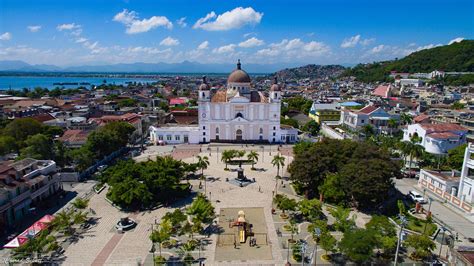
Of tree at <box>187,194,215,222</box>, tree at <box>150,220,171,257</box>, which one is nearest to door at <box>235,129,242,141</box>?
tree at <box>187,194,215,222</box>

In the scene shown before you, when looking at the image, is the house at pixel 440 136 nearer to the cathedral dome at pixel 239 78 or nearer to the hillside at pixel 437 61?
the cathedral dome at pixel 239 78

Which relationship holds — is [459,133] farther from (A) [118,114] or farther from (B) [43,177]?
(A) [118,114]

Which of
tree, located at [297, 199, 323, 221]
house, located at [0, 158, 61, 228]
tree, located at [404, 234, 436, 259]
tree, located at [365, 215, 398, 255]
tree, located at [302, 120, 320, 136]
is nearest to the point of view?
tree, located at [404, 234, 436, 259]

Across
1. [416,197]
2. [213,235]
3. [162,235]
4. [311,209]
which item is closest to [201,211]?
[213,235]

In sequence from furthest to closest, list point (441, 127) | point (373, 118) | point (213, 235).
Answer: point (373, 118), point (441, 127), point (213, 235)

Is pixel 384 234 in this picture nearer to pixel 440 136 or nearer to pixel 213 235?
pixel 213 235

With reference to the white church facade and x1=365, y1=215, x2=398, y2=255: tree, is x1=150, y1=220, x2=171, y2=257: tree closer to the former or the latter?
x1=365, y1=215, x2=398, y2=255: tree

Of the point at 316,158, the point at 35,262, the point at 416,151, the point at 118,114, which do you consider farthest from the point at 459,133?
the point at 118,114
